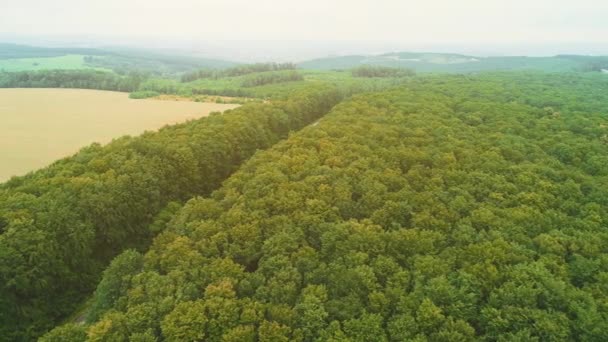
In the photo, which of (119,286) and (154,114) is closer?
(119,286)

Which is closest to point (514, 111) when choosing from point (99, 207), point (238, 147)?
point (238, 147)

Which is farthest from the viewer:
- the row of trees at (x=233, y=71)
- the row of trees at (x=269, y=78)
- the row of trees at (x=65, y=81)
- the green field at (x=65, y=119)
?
the row of trees at (x=233, y=71)

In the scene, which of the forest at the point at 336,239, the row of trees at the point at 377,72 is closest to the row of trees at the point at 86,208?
the forest at the point at 336,239

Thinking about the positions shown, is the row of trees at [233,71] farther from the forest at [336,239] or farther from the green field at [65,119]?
the forest at [336,239]

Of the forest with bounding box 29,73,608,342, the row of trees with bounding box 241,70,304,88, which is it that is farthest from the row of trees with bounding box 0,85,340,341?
the row of trees with bounding box 241,70,304,88

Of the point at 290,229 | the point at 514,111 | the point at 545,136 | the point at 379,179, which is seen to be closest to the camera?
the point at 290,229

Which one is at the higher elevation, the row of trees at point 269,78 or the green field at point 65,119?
the row of trees at point 269,78

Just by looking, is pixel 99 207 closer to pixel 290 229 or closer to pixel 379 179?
pixel 290 229
